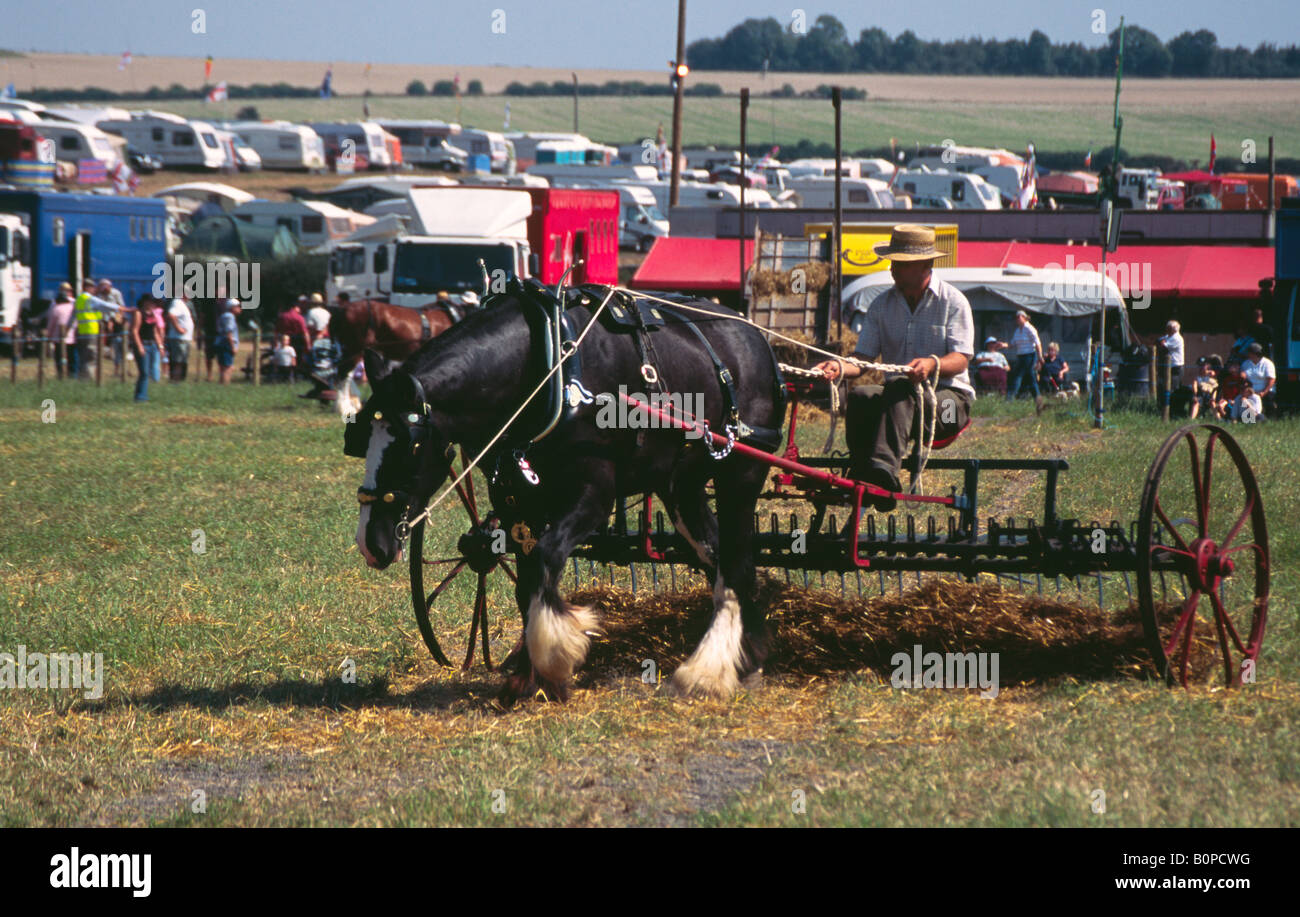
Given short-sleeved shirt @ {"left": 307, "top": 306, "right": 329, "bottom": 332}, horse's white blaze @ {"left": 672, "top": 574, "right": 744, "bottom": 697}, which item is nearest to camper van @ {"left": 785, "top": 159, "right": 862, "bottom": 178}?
short-sleeved shirt @ {"left": 307, "top": 306, "right": 329, "bottom": 332}

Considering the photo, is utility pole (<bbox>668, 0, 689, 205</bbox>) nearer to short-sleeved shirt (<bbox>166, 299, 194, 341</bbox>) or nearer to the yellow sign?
the yellow sign

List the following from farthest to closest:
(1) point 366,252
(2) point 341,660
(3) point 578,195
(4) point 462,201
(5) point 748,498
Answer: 1. (1) point 366,252
2. (3) point 578,195
3. (4) point 462,201
4. (2) point 341,660
5. (5) point 748,498

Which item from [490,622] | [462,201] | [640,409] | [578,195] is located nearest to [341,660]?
[490,622]

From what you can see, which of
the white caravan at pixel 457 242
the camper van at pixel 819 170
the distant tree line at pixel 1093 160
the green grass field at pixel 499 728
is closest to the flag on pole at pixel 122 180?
the camper van at pixel 819 170

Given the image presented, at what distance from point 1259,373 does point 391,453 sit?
17.3m

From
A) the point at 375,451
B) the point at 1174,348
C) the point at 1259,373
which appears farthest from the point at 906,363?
the point at 1174,348

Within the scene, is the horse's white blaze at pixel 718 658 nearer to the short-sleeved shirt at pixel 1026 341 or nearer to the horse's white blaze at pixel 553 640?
the horse's white blaze at pixel 553 640

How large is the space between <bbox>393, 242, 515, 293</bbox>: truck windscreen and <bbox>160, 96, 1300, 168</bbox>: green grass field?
62617 mm

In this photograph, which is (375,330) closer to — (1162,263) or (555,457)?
(555,457)

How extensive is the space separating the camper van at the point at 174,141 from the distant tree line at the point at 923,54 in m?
71.5

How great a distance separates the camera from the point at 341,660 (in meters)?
7.91

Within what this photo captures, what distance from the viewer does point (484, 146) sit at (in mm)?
69625

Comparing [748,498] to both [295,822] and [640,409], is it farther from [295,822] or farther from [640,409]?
[295,822]

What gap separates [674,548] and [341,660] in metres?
1.97
